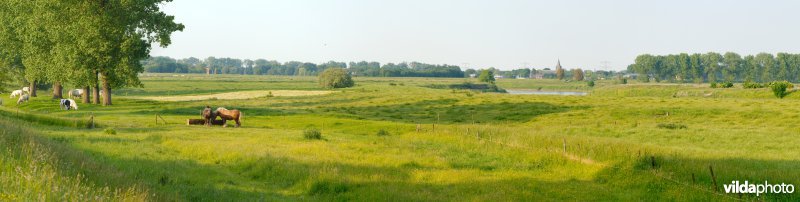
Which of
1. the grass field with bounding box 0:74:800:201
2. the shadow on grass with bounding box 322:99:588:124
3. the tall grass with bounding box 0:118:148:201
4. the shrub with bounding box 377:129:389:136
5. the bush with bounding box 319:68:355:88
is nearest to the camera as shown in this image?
the tall grass with bounding box 0:118:148:201

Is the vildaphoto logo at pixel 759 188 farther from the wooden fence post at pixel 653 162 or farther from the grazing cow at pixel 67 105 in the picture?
the grazing cow at pixel 67 105

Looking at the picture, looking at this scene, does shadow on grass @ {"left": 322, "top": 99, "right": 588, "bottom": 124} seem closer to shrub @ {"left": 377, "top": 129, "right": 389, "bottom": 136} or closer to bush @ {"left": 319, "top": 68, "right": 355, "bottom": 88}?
shrub @ {"left": 377, "top": 129, "right": 389, "bottom": 136}

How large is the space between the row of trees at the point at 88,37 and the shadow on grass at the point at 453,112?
21248mm

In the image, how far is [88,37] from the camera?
190ft

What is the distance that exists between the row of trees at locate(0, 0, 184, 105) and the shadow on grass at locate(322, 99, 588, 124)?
69.7ft

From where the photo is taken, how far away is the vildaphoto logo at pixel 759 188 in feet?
55.8

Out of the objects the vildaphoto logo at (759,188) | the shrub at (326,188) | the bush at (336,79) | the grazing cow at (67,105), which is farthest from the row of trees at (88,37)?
the bush at (336,79)

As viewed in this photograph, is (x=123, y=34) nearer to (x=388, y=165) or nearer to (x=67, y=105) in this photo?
(x=67, y=105)

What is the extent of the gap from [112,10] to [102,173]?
49.8 metres

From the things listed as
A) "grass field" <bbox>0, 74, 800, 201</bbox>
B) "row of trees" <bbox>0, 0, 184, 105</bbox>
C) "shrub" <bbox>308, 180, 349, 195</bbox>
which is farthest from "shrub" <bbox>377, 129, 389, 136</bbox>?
"row of trees" <bbox>0, 0, 184, 105</bbox>

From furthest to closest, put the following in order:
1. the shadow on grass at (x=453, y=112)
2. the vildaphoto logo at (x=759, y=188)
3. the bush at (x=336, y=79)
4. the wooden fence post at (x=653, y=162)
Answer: the bush at (x=336, y=79)
the shadow on grass at (x=453, y=112)
the wooden fence post at (x=653, y=162)
the vildaphoto logo at (x=759, y=188)

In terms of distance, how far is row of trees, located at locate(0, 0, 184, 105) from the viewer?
58344 millimetres

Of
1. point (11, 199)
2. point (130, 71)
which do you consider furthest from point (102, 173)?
point (130, 71)

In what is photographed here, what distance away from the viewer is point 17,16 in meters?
64.8
